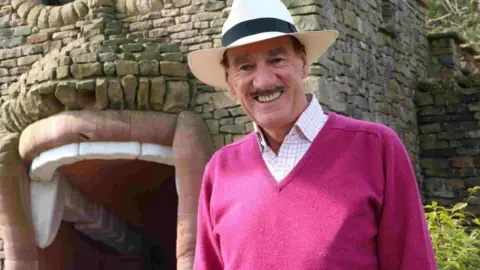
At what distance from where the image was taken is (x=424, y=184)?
7305 mm

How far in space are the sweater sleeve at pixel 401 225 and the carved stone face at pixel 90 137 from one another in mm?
3509

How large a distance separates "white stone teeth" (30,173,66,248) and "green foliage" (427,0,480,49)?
9.60m

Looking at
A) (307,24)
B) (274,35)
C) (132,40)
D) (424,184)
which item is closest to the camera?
(274,35)

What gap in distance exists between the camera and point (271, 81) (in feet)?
6.05

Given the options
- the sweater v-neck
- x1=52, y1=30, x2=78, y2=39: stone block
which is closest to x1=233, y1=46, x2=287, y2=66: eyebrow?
the sweater v-neck

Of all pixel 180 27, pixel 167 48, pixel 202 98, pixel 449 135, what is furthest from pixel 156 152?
pixel 449 135

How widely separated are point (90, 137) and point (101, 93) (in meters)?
0.39

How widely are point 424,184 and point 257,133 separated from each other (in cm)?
581

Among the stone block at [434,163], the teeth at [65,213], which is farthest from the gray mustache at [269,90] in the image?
the stone block at [434,163]

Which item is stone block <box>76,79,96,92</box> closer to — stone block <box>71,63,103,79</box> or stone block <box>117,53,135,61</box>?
stone block <box>71,63,103,79</box>

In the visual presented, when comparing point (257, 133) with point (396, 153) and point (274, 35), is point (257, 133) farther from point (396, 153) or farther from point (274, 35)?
point (396, 153)

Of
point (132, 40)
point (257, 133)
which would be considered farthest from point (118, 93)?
point (257, 133)

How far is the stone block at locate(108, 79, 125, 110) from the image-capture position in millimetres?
5105

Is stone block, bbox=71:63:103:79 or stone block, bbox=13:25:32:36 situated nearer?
stone block, bbox=71:63:103:79
